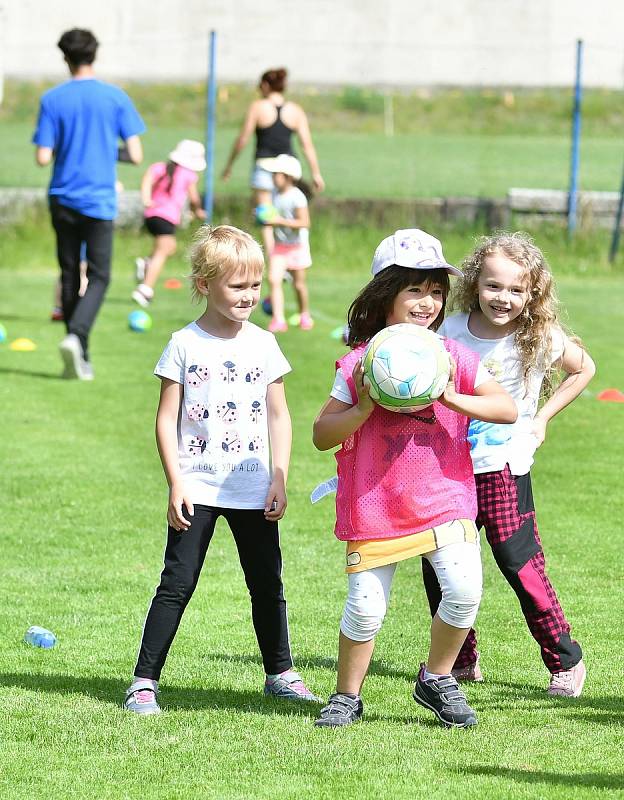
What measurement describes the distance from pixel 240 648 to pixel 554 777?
1756mm

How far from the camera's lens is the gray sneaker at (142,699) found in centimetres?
472

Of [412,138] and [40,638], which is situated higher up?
[40,638]

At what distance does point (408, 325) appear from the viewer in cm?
444

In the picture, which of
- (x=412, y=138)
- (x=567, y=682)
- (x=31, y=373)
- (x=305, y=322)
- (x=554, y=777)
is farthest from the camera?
(x=412, y=138)

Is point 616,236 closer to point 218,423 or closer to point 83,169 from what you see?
point 83,169

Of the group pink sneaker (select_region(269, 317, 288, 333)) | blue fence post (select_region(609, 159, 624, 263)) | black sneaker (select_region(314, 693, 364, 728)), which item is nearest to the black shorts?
pink sneaker (select_region(269, 317, 288, 333))

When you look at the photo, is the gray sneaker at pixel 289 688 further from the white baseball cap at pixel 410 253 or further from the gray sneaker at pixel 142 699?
the white baseball cap at pixel 410 253

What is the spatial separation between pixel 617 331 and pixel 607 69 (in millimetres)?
17758

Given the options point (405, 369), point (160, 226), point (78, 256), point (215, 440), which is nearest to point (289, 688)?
point (215, 440)

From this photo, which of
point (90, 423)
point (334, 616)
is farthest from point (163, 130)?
point (334, 616)

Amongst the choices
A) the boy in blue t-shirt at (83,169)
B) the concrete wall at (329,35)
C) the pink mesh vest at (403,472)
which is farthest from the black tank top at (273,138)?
the concrete wall at (329,35)

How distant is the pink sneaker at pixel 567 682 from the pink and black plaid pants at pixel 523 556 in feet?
0.06

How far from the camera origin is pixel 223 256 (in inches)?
189

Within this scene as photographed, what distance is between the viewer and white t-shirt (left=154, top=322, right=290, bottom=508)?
4789 mm
